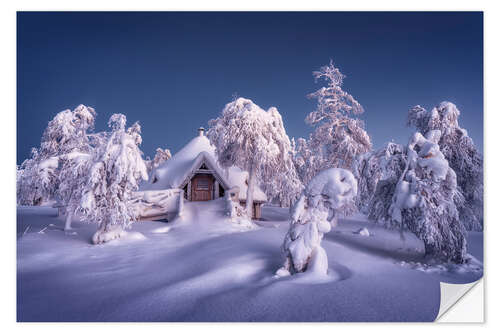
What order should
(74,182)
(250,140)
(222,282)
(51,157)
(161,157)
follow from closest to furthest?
(222,282), (74,182), (51,157), (250,140), (161,157)

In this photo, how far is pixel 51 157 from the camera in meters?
8.27

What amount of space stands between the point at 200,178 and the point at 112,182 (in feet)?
21.4

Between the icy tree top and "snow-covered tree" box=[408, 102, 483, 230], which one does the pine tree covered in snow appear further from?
the icy tree top

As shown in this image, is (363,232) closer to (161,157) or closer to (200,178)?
(200,178)

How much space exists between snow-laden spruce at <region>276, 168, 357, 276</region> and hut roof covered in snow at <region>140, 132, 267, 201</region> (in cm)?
790

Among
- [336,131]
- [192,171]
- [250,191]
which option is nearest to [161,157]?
[192,171]

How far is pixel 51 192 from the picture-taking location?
8203 mm

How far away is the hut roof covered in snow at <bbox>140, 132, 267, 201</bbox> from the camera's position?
38.9 ft

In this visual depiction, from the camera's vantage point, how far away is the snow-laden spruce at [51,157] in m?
7.21

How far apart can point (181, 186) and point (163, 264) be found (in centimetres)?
660

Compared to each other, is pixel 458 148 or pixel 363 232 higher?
pixel 458 148

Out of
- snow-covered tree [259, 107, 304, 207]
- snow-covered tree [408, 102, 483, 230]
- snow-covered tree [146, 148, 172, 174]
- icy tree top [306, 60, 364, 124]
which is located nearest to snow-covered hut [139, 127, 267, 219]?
snow-covered tree [259, 107, 304, 207]
